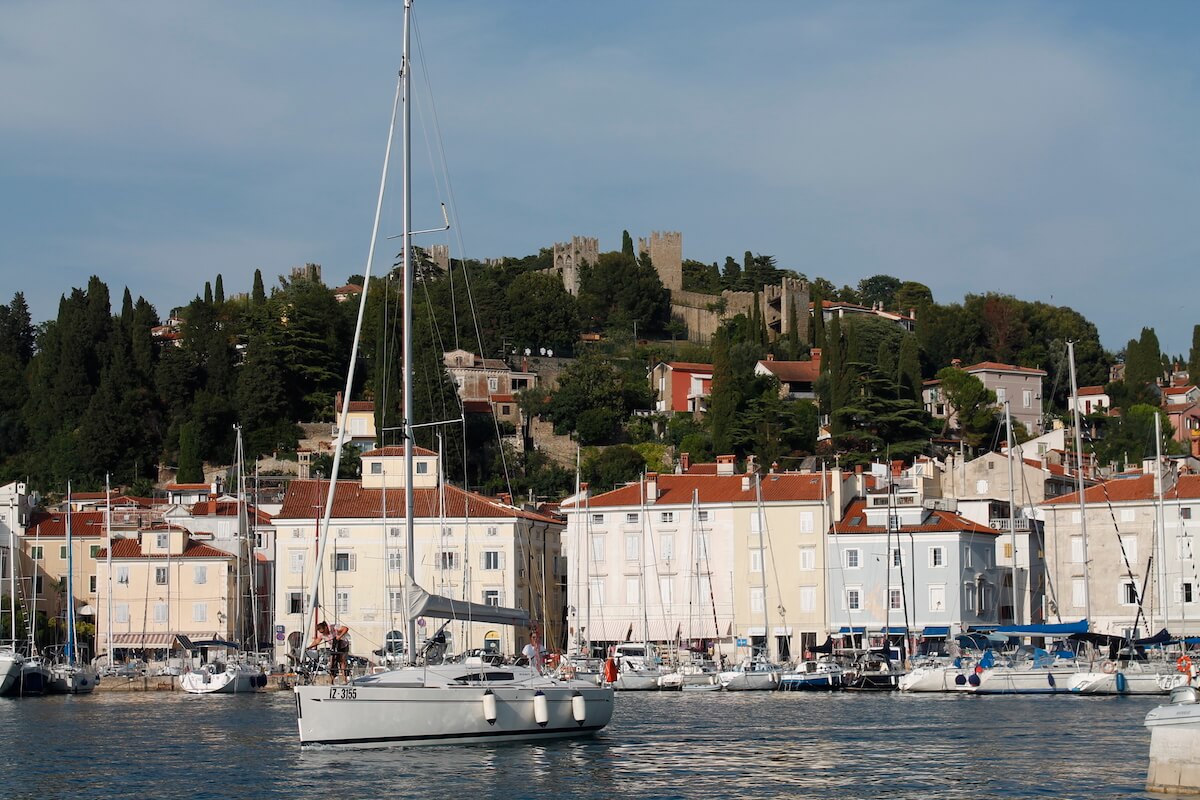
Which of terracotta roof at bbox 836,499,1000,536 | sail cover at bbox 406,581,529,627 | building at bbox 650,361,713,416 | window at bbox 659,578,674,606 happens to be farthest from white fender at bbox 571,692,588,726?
building at bbox 650,361,713,416

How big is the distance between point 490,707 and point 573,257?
135625 millimetres

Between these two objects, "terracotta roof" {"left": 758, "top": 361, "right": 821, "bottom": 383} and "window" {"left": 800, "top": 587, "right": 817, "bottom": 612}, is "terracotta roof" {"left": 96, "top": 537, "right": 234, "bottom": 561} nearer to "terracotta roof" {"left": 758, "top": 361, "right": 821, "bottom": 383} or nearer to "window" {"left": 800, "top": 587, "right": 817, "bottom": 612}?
"window" {"left": 800, "top": 587, "right": 817, "bottom": 612}

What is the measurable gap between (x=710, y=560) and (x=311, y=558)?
16.3 metres

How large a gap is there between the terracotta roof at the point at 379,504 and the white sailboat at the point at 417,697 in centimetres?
3622

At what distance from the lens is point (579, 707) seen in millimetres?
35750

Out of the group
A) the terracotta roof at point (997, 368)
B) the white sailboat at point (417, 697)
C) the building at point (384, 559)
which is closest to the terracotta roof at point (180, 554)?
the building at point (384, 559)

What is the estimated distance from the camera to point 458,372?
4545 inches

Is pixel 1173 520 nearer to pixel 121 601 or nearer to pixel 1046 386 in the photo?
pixel 121 601

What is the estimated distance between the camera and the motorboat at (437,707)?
32.8 m

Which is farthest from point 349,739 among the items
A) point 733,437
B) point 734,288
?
point 734,288

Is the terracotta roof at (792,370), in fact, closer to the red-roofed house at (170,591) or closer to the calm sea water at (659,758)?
the red-roofed house at (170,591)

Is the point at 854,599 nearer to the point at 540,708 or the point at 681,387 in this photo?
the point at 540,708

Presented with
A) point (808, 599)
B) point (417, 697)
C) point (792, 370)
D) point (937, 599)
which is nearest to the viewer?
point (417, 697)

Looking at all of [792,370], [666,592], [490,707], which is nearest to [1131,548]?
[666,592]
